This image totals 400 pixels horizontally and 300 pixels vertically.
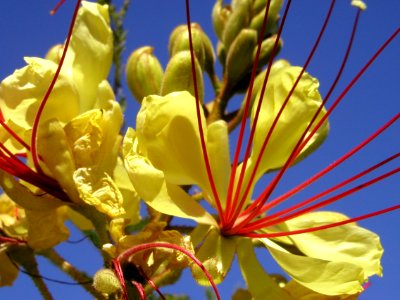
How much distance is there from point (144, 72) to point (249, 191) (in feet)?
1.70

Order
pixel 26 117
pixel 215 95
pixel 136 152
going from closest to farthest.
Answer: pixel 136 152 < pixel 26 117 < pixel 215 95

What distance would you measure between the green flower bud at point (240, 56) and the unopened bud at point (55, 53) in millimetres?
540

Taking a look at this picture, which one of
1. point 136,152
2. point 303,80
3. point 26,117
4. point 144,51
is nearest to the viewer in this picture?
point 136,152

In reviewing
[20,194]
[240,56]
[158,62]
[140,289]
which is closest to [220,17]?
[240,56]

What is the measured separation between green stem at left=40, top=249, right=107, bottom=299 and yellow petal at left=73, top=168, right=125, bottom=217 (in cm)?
Result: 31

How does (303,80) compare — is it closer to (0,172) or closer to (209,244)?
(209,244)

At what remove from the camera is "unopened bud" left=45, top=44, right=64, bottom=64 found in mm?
2049

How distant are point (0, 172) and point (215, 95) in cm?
83

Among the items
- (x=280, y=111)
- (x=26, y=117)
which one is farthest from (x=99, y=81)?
(x=280, y=111)

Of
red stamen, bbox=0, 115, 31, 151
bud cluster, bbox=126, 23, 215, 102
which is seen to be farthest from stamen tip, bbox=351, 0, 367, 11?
red stamen, bbox=0, 115, 31, 151

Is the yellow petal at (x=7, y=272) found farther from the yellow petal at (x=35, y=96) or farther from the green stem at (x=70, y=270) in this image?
the yellow petal at (x=35, y=96)

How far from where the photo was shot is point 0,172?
176 centimetres

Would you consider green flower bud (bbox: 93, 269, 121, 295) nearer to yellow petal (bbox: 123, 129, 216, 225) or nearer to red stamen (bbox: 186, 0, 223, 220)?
yellow petal (bbox: 123, 129, 216, 225)

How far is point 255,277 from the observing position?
1829 millimetres
